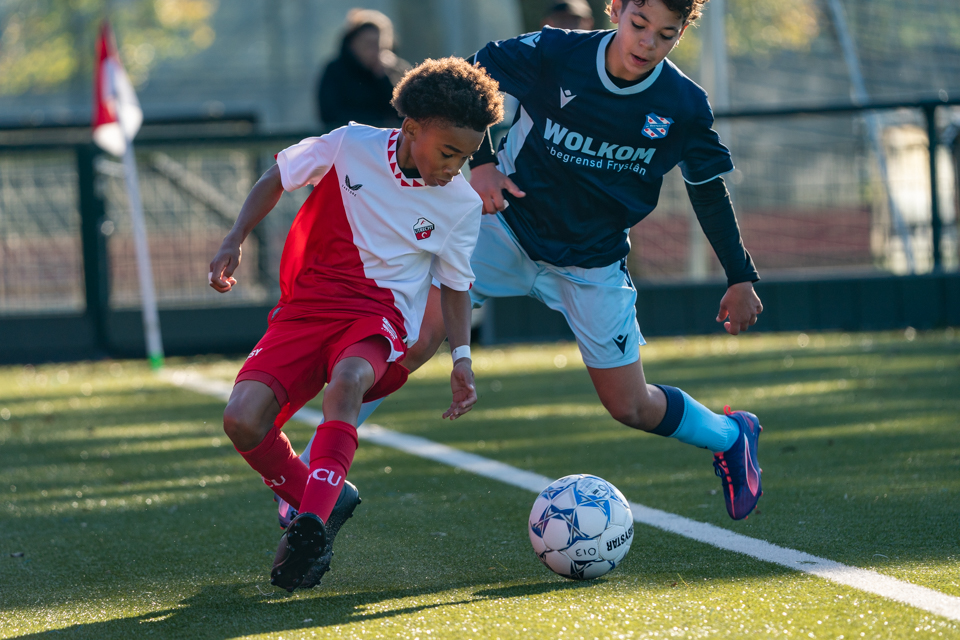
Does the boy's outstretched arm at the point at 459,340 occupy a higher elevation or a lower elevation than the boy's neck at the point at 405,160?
lower

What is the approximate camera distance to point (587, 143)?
161 inches

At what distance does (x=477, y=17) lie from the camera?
28.4 m

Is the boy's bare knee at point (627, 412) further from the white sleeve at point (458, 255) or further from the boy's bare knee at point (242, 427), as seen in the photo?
the boy's bare knee at point (242, 427)

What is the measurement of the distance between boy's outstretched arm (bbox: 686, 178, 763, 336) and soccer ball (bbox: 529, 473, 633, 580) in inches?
35.8

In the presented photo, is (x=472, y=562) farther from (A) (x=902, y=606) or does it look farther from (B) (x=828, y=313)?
(B) (x=828, y=313)

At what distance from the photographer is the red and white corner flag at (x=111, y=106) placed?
9.47 meters

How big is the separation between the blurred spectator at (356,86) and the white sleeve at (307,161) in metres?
5.26

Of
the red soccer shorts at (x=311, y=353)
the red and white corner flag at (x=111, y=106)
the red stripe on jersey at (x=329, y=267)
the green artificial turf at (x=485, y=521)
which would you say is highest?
the red and white corner flag at (x=111, y=106)

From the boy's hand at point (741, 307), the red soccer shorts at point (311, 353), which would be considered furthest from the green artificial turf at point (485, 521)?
the boy's hand at point (741, 307)

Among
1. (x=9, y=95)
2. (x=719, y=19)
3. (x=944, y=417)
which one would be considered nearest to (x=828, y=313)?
(x=944, y=417)

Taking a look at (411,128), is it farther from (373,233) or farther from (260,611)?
(260,611)

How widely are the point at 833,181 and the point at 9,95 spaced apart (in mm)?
27834

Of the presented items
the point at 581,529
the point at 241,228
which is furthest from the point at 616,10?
the point at 581,529

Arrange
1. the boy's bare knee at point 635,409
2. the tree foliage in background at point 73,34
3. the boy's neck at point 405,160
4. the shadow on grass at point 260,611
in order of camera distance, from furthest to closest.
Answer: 1. the tree foliage in background at point 73,34
2. the boy's bare knee at point 635,409
3. the boy's neck at point 405,160
4. the shadow on grass at point 260,611
